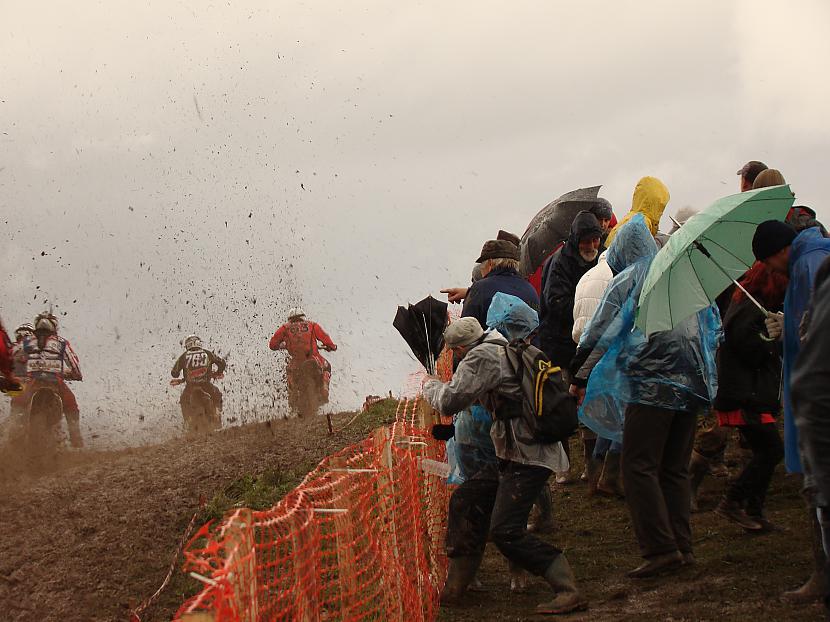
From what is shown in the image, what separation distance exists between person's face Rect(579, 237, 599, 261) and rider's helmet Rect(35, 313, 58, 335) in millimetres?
9790

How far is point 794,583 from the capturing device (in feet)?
19.6

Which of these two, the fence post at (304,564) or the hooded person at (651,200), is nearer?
the fence post at (304,564)

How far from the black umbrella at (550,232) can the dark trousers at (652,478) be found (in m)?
4.37

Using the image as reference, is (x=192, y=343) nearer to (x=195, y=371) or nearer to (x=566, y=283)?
(x=195, y=371)

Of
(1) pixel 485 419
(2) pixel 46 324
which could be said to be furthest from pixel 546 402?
(2) pixel 46 324

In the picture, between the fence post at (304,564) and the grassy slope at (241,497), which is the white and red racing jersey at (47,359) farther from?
the fence post at (304,564)

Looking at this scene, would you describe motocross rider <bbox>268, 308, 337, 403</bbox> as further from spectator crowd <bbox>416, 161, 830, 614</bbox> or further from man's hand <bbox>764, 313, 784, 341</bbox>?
man's hand <bbox>764, 313, 784, 341</bbox>

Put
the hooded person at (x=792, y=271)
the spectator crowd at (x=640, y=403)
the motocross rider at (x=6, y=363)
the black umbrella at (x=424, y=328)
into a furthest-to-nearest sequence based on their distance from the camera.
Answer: the motocross rider at (x=6, y=363), the black umbrella at (x=424, y=328), the spectator crowd at (x=640, y=403), the hooded person at (x=792, y=271)

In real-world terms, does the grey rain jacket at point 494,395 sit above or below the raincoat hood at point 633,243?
below

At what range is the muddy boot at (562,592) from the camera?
6211 mm

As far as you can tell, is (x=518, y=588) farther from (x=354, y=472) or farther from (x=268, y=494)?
(x=268, y=494)

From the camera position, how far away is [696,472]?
818 cm

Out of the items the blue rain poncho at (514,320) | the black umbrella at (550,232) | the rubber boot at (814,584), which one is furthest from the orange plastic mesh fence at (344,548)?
the black umbrella at (550,232)

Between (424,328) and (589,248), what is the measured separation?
179cm
